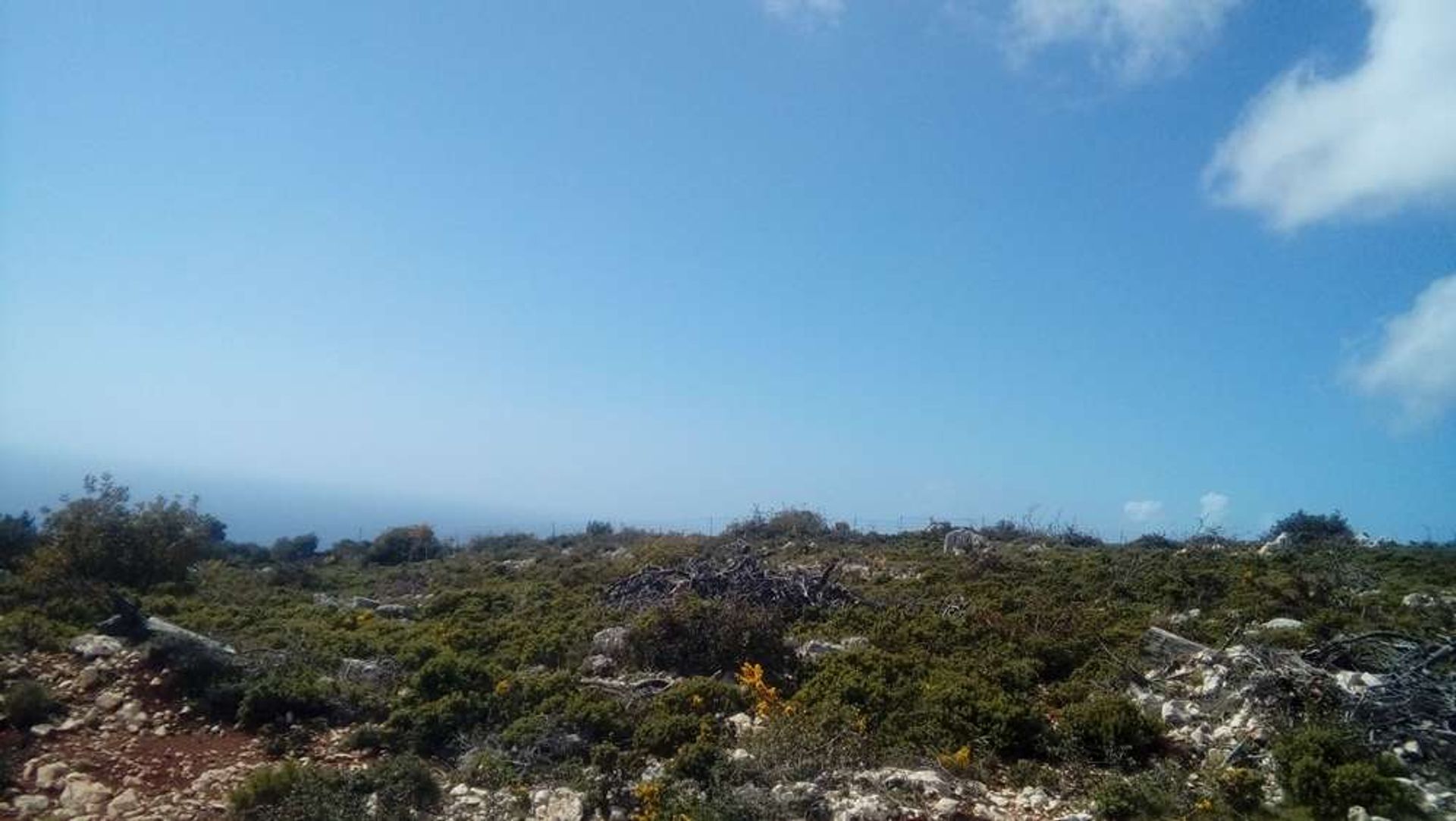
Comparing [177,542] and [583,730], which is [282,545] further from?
[583,730]

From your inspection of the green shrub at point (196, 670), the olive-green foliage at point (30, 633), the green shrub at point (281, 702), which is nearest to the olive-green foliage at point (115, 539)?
the olive-green foliage at point (30, 633)

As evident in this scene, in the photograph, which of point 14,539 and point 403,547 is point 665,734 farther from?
point 403,547

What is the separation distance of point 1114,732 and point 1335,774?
6.56ft

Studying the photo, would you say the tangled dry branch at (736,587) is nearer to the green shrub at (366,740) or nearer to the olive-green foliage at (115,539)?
the green shrub at (366,740)

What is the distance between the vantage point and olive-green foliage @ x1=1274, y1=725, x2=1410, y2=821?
24.2ft

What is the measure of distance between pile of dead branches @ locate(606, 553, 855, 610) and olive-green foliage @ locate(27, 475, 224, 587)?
10.3 meters

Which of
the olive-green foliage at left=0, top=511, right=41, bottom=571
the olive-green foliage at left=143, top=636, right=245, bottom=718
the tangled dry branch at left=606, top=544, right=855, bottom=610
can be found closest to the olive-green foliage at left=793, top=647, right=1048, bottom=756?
the tangled dry branch at left=606, top=544, right=855, bottom=610

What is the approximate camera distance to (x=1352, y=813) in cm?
727

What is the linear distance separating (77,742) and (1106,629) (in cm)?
1436

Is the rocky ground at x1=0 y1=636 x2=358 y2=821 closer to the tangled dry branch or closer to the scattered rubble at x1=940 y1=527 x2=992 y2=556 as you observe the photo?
the tangled dry branch

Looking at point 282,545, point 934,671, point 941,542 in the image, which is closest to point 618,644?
point 934,671

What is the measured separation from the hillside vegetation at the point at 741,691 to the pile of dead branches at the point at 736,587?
0.11 m

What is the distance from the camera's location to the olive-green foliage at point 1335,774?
24.2 ft

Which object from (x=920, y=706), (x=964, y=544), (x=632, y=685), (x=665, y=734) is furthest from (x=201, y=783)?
(x=964, y=544)
